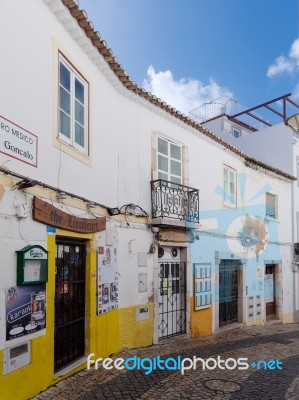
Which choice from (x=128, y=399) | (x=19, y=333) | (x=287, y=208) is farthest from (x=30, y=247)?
(x=287, y=208)

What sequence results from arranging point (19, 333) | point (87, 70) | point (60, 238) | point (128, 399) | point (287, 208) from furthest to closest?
1. point (287, 208)
2. point (87, 70)
3. point (60, 238)
4. point (128, 399)
5. point (19, 333)

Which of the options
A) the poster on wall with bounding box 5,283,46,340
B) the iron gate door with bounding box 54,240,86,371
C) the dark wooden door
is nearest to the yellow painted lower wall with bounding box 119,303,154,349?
the iron gate door with bounding box 54,240,86,371

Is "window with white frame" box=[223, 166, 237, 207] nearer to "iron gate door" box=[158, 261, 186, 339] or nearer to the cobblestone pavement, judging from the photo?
"iron gate door" box=[158, 261, 186, 339]

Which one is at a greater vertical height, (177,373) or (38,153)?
(38,153)

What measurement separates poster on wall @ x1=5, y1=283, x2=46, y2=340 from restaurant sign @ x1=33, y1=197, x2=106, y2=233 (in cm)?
95

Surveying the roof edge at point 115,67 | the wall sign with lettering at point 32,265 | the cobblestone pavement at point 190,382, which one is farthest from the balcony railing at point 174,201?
the wall sign with lettering at point 32,265

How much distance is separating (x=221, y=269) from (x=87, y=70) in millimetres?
7658

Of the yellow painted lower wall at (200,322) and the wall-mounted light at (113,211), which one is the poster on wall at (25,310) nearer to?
the wall-mounted light at (113,211)

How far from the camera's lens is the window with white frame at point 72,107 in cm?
649

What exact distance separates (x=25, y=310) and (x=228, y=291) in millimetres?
8678

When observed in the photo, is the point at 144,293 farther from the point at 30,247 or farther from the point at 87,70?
the point at 87,70

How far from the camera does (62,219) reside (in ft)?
20.1

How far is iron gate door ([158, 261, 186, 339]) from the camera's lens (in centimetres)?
980

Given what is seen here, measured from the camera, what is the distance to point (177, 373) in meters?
6.86
